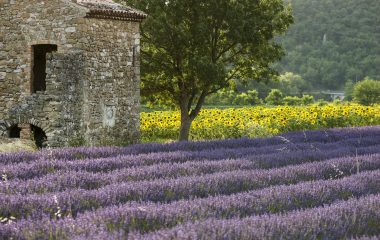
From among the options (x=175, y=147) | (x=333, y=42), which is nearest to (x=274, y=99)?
(x=333, y=42)

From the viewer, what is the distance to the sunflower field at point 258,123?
16406 millimetres

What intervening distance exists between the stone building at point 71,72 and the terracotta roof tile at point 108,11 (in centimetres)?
1

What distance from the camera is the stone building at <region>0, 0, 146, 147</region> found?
12.2 metres

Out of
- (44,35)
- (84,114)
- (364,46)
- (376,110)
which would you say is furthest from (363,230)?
(364,46)

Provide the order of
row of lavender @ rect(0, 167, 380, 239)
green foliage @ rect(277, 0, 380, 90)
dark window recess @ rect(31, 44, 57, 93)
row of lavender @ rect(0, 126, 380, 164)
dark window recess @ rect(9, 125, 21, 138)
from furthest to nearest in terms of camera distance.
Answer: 1. green foliage @ rect(277, 0, 380, 90)
2. dark window recess @ rect(31, 44, 57, 93)
3. dark window recess @ rect(9, 125, 21, 138)
4. row of lavender @ rect(0, 126, 380, 164)
5. row of lavender @ rect(0, 167, 380, 239)

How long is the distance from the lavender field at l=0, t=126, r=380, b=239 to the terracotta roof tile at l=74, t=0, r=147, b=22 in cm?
439

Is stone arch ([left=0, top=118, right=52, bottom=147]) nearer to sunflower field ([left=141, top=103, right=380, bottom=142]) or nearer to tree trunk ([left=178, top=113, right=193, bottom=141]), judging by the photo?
tree trunk ([left=178, top=113, right=193, bottom=141])

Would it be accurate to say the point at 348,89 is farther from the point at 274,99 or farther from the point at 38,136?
the point at 38,136

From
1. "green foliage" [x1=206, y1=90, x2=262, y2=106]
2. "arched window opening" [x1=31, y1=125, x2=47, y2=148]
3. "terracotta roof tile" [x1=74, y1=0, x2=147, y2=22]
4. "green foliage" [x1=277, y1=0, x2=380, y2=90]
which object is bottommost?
"arched window opening" [x1=31, y1=125, x2=47, y2=148]

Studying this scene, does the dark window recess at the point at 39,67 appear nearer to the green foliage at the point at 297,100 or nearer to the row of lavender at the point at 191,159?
the row of lavender at the point at 191,159

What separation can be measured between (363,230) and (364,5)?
208 feet

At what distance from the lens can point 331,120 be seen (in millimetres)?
18219

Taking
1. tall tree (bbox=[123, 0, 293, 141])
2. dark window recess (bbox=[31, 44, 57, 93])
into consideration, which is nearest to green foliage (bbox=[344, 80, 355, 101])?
tall tree (bbox=[123, 0, 293, 141])

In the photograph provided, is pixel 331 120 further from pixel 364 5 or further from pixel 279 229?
pixel 364 5
